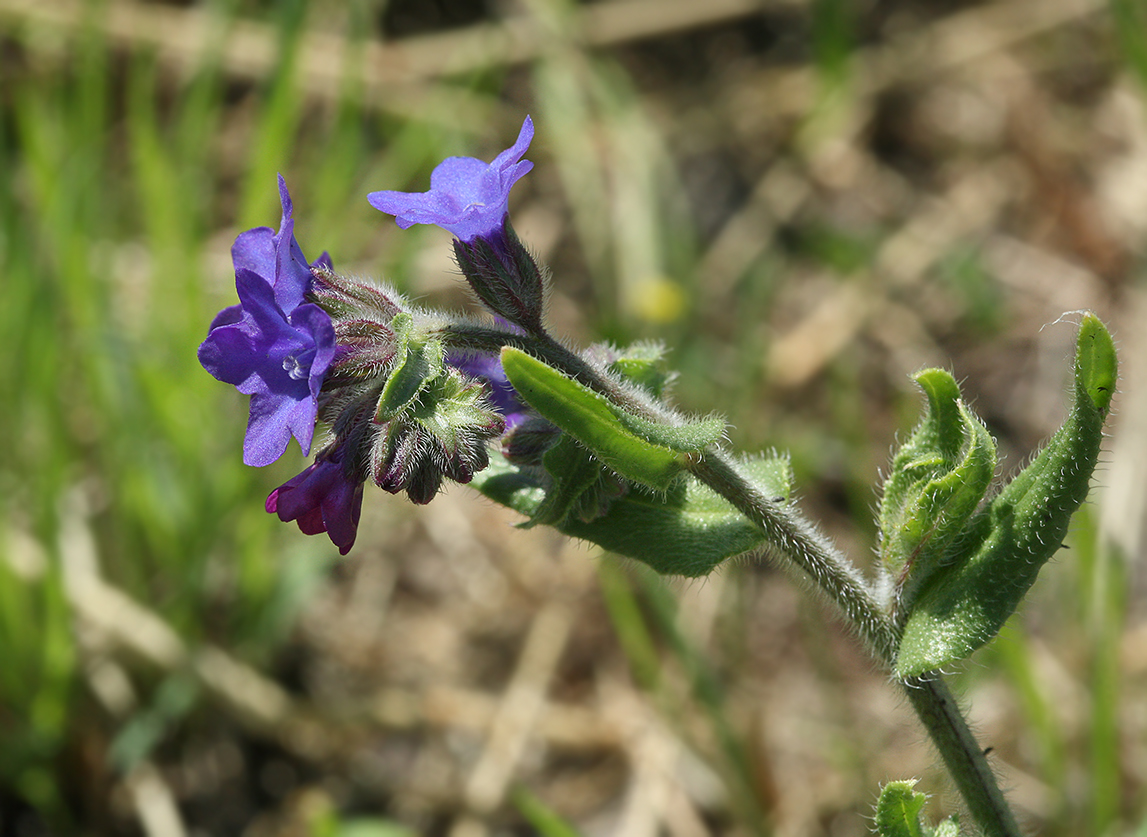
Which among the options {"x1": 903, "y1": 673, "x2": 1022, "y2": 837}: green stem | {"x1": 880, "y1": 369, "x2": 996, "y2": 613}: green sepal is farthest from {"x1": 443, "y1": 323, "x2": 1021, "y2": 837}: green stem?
{"x1": 880, "y1": 369, "x2": 996, "y2": 613}: green sepal

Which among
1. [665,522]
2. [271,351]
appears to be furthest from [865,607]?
[271,351]

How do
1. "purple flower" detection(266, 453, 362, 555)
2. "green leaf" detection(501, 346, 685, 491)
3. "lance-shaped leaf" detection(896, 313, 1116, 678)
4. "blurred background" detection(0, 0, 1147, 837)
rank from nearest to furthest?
1. "green leaf" detection(501, 346, 685, 491)
2. "lance-shaped leaf" detection(896, 313, 1116, 678)
3. "purple flower" detection(266, 453, 362, 555)
4. "blurred background" detection(0, 0, 1147, 837)

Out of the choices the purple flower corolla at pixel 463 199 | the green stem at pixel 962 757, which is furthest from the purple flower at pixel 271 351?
the green stem at pixel 962 757

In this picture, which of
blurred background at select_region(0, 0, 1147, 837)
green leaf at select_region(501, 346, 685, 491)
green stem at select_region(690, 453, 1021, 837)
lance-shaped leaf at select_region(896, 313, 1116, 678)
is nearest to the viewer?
green leaf at select_region(501, 346, 685, 491)

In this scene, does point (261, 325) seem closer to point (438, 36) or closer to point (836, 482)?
point (836, 482)

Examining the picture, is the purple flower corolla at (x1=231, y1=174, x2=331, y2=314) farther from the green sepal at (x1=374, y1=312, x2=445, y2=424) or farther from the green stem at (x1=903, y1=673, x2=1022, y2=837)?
the green stem at (x1=903, y1=673, x2=1022, y2=837)

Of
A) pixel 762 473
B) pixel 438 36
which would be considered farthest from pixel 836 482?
pixel 438 36

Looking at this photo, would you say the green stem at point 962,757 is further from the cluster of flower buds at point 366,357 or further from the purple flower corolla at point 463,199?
the purple flower corolla at point 463,199
